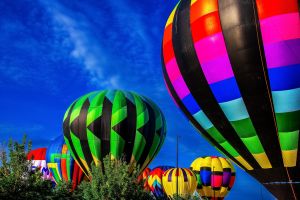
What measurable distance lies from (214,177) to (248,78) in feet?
87.2

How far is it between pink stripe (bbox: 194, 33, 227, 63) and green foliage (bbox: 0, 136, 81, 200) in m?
8.50

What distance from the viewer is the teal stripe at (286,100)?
1596 centimetres

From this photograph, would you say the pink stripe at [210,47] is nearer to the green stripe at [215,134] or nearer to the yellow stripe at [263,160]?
the green stripe at [215,134]

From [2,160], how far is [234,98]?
400 inches

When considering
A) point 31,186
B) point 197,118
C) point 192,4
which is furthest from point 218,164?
point 31,186

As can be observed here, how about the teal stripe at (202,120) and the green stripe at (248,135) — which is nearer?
the green stripe at (248,135)

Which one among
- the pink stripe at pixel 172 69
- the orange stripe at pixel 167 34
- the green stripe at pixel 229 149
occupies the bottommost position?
the green stripe at pixel 229 149

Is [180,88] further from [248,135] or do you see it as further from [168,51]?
[248,135]

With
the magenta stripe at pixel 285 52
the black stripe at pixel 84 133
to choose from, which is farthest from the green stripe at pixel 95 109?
the magenta stripe at pixel 285 52

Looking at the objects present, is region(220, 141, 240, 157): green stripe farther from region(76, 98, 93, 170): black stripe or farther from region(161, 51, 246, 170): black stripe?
region(76, 98, 93, 170): black stripe

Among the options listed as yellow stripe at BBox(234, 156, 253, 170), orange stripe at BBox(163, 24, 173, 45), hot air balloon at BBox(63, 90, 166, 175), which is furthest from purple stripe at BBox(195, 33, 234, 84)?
hot air balloon at BBox(63, 90, 166, 175)

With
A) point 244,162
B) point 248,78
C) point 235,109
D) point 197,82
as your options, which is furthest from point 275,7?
point 244,162

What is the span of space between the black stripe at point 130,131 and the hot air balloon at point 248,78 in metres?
9.90

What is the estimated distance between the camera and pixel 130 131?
28.4m
